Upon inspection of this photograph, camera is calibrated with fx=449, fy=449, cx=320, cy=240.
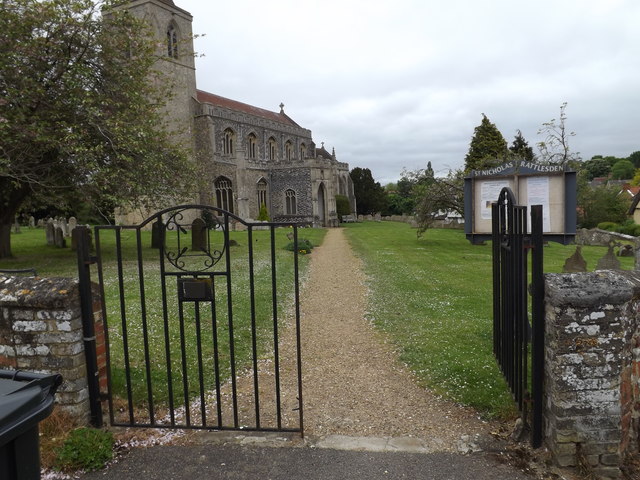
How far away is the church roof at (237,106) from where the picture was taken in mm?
46681

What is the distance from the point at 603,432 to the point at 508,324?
108 cm

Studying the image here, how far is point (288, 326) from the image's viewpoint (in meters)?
7.54

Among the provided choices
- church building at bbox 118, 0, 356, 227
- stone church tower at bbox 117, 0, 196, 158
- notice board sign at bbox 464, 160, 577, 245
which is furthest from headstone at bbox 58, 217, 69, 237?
notice board sign at bbox 464, 160, 577, 245

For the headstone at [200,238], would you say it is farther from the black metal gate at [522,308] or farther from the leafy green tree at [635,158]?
the leafy green tree at [635,158]

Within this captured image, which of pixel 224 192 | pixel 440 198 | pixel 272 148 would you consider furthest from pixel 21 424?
pixel 272 148

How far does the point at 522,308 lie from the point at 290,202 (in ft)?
133

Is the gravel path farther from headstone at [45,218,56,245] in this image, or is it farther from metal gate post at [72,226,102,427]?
headstone at [45,218,56,245]

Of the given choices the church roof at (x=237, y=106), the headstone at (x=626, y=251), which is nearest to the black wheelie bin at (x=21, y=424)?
the headstone at (x=626, y=251)

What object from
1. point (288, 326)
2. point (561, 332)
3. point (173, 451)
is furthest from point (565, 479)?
point (288, 326)

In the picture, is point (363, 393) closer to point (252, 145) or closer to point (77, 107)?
point (77, 107)

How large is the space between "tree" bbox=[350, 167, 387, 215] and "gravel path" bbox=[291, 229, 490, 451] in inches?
2106

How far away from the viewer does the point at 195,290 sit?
372cm

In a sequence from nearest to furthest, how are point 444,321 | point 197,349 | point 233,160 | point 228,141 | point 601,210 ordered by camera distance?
point 197,349 < point 444,321 < point 601,210 < point 233,160 < point 228,141

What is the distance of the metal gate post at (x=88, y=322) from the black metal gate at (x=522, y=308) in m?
3.33
